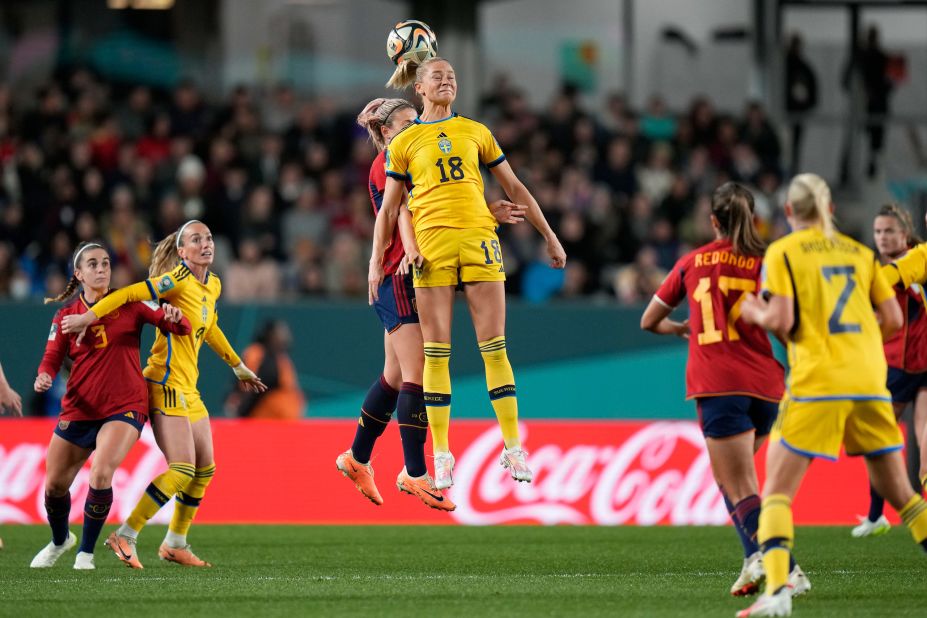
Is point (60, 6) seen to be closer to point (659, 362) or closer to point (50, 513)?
point (659, 362)

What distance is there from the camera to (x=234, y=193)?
697 inches

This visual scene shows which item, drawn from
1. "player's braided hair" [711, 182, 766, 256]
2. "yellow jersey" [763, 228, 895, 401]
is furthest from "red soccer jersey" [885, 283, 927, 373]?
"yellow jersey" [763, 228, 895, 401]

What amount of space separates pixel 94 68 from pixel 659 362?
1003 cm

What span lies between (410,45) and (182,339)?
2.73 meters

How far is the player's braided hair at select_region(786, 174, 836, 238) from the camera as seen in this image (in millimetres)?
7066

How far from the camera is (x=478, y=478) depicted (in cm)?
1430

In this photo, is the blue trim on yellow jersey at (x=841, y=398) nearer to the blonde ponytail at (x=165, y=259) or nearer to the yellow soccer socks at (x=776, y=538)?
the yellow soccer socks at (x=776, y=538)

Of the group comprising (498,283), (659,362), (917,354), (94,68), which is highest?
(94,68)

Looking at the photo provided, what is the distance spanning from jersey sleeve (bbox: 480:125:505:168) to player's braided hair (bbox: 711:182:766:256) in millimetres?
1486

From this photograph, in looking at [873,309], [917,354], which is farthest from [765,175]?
[873,309]

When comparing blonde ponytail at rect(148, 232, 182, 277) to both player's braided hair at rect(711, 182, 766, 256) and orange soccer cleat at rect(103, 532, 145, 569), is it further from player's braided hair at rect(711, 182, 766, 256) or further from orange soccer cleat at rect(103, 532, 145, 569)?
player's braided hair at rect(711, 182, 766, 256)

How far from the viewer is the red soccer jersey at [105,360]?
388 inches

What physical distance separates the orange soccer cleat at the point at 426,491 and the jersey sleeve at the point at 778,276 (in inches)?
114

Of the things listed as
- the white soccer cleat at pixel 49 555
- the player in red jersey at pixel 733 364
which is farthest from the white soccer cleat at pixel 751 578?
the white soccer cleat at pixel 49 555
